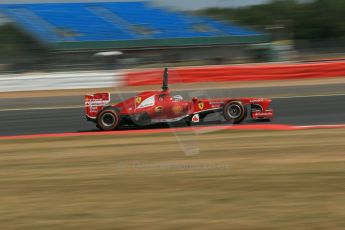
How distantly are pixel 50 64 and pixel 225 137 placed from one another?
1787 cm

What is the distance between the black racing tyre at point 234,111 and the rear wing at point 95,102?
2.05 m

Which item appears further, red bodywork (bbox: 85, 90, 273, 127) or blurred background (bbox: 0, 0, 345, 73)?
blurred background (bbox: 0, 0, 345, 73)

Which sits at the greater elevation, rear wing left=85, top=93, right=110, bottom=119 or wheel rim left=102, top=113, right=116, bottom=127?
rear wing left=85, top=93, right=110, bottom=119

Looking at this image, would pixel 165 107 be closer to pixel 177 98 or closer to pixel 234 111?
pixel 177 98

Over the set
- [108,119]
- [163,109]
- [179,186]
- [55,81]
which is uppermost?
[55,81]

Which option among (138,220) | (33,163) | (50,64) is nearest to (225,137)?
(33,163)

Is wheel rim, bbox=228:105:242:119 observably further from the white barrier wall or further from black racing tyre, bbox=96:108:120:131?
the white barrier wall

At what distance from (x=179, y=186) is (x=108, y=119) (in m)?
5.32

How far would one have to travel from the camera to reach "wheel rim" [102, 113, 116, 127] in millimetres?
9637

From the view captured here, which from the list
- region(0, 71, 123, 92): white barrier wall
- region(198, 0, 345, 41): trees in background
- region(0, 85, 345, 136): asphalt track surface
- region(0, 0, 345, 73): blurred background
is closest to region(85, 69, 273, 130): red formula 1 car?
Result: region(0, 85, 345, 136): asphalt track surface

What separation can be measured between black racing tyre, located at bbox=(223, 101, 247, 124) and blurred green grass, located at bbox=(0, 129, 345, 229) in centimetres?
185

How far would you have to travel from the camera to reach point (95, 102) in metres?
9.70

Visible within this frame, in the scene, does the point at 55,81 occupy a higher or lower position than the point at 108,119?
higher

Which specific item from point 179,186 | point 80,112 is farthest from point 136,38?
point 179,186
